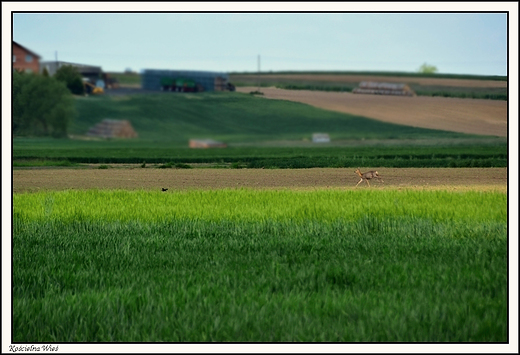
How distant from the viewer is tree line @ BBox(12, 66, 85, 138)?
672 cm

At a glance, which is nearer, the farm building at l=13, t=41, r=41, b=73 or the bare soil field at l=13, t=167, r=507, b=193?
the farm building at l=13, t=41, r=41, b=73

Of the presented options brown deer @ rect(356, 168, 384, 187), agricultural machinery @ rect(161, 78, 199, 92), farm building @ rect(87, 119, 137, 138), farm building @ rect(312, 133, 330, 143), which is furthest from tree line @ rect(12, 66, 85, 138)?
brown deer @ rect(356, 168, 384, 187)

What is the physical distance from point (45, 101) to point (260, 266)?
2903 mm

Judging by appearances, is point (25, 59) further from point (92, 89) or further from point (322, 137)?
point (322, 137)

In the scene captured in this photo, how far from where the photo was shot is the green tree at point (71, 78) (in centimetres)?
681

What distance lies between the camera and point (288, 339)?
498 cm

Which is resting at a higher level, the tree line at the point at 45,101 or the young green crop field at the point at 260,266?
the tree line at the point at 45,101

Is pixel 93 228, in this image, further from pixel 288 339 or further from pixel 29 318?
pixel 288 339

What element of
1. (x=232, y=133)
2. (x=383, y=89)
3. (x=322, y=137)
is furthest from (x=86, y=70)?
(x=383, y=89)

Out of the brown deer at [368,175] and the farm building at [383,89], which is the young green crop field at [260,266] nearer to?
the brown deer at [368,175]

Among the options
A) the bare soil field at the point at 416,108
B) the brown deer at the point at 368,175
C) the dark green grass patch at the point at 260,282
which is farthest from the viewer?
the brown deer at the point at 368,175

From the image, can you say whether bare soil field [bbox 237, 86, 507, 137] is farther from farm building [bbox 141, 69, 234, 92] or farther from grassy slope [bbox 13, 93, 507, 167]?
farm building [bbox 141, 69, 234, 92]

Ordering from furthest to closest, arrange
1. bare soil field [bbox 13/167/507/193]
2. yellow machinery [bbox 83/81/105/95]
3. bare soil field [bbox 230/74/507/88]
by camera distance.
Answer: bare soil field [bbox 13/167/507/193]
bare soil field [bbox 230/74/507/88]
yellow machinery [bbox 83/81/105/95]

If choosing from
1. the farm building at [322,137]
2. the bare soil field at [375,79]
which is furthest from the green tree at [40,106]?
the farm building at [322,137]
